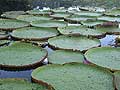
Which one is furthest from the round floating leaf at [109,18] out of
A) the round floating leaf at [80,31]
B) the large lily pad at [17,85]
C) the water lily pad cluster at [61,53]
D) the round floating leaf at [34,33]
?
the large lily pad at [17,85]

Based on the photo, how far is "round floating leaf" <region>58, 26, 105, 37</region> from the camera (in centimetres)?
360

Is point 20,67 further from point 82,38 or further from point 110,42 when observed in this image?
point 110,42

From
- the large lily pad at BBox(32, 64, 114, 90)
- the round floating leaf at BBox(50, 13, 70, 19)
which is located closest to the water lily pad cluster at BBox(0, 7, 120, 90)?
the large lily pad at BBox(32, 64, 114, 90)

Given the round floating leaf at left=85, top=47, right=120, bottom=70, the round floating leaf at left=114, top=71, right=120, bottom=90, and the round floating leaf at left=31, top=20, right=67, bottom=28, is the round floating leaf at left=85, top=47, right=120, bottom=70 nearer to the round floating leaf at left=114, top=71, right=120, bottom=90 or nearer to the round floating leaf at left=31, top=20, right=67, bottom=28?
the round floating leaf at left=114, top=71, right=120, bottom=90

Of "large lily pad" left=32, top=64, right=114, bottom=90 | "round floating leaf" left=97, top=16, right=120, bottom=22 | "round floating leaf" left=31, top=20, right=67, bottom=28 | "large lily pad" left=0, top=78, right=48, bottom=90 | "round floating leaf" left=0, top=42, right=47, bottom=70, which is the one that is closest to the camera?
"large lily pad" left=0, top=78, right=48, bottom=90

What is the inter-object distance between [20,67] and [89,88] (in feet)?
2.55

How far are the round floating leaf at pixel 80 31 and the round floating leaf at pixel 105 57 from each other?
23.6 inches

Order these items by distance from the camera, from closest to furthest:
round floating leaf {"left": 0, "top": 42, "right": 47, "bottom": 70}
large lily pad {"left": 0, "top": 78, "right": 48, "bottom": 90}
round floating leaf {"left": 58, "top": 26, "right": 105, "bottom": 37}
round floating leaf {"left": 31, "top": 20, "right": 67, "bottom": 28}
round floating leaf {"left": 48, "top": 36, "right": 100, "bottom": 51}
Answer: large lily pad {"left": 0, "top": 78, "right": 48, "bottom": 90} < round floating leaf {"left": 0, "top": 42, "right": 47, "bottom": 70} < round floating leaf {"left": 48, "top": 36, "right": 100, "bottom": 51} < round floating leaf {"left": 58, "top": 26, "right": 105, "bottom": 37} < round floating leaf {"left": 31, "top": 20, "right": 67, "bottom": 28}

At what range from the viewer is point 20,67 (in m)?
2.54

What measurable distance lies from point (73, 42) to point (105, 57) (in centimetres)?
57

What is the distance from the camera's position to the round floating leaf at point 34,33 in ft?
11.1

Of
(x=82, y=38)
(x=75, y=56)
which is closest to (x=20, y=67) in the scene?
(x=75, y=56)

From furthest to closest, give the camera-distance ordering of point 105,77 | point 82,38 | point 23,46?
point 82,38 → point 23,46 → point 105,77

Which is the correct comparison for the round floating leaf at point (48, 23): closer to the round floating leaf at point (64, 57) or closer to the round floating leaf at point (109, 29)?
the round floating leaf at point (109, 29)
